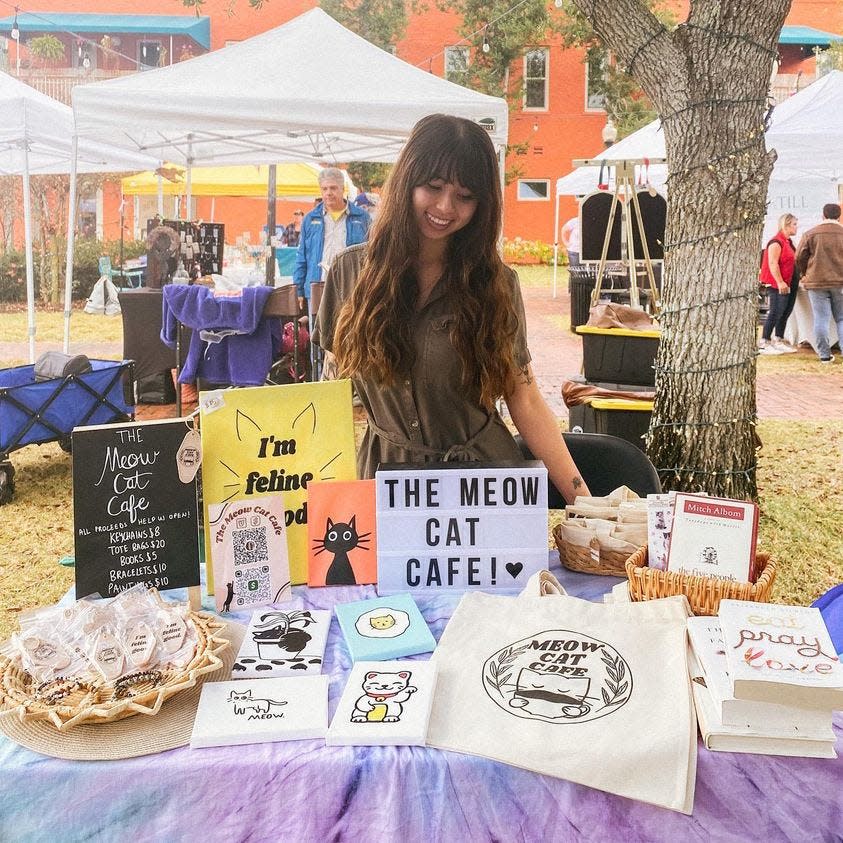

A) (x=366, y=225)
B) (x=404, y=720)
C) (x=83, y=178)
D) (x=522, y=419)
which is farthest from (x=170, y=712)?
(x=83, y=178)

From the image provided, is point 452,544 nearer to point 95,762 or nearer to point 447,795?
point 447,795

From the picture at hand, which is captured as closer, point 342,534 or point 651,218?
point 342,534

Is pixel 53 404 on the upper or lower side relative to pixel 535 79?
lower

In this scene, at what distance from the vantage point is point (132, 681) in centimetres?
125

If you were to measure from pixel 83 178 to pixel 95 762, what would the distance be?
73.7 ft

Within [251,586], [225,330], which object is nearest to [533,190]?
[225,330]

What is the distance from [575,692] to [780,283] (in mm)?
11082

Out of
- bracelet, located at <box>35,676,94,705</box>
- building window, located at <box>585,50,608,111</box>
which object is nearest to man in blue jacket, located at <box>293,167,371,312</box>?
bracelet, located at <box>35,676,94,705</box>

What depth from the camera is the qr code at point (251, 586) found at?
1580mm

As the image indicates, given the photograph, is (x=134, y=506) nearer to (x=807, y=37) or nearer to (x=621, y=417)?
(x=621, y=417)

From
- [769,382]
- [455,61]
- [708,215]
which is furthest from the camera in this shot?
[455,61]

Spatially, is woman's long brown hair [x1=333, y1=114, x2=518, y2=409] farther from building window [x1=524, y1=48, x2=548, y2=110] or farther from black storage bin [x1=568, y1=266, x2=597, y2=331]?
building window [x1=524, y1=48, x2=548, y2=110]

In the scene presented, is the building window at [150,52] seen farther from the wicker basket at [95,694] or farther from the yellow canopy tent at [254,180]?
the wicker basket at [95,694]

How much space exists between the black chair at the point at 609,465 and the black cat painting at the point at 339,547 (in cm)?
100
